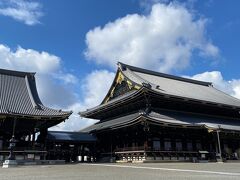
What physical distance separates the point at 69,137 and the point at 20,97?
764 centimetres

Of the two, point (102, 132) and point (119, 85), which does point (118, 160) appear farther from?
point (119, 85)

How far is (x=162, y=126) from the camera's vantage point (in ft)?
101

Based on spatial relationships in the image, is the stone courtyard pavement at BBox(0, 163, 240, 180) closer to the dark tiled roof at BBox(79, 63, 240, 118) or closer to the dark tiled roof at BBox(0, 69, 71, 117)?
the dark tiled roof at BBox(0, 69, 71, 117)

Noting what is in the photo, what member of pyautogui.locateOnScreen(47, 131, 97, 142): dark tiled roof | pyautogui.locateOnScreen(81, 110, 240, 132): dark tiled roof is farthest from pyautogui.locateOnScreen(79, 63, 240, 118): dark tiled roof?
pyautogui.locateOnScreen(47, 131, 97, 142): dark tiled roof

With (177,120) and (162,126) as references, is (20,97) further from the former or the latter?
(177,120)

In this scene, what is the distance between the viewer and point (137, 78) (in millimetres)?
39062

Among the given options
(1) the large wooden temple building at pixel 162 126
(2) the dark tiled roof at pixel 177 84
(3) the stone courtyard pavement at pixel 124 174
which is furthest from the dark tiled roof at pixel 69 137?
(3) the stone courtyard pavement at pixel 124 174

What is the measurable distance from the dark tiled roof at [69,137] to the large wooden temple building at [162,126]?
1014 mm

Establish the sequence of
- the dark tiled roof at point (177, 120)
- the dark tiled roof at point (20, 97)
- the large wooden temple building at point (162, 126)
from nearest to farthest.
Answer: the dark tiled roof at point (20, 97) < the dark tiled roof at point (177, 120) < the large wooden temple building at point (162, 126)

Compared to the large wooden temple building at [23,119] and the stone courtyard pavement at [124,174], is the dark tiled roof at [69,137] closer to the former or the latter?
the large wooden temple building at [23,119]

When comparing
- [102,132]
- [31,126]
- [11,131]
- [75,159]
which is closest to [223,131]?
[102,132]

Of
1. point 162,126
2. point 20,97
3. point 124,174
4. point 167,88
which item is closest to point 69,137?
point 20,97

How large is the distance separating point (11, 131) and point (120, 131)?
1218cm

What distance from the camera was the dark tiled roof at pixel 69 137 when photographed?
34.5 m
